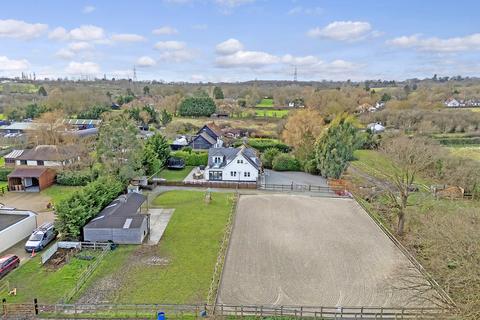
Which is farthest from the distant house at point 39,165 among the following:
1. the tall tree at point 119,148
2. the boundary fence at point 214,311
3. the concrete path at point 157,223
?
the boundary fence at point 214,311

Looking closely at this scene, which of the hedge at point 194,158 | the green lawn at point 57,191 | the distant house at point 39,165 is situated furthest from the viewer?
the hedge at point 194,158

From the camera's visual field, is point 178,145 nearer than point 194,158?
No

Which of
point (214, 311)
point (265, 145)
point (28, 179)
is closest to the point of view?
point (214, 311)

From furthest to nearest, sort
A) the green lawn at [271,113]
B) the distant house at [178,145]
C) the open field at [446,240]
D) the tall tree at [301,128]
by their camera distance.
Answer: the green lawn at [271,113] → the distant house at [178,145] → the tall tree at [301,128] → the open field at [446,240]

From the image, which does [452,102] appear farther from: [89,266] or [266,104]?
[89,266]

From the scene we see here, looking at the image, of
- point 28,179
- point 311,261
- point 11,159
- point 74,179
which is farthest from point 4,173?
point 311,261

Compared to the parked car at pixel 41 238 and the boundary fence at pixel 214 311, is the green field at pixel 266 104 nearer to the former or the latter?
the parked car at pixel 41 238

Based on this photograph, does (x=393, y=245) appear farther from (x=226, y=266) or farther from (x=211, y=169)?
(x=211, y=169)
